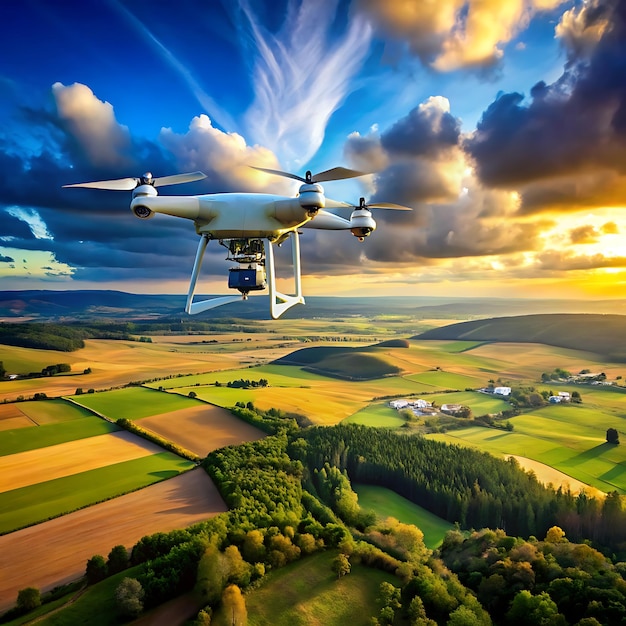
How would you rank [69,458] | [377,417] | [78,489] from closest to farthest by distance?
[78,489], [69,458], [377,417]

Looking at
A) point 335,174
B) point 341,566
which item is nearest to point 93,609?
point 341,566

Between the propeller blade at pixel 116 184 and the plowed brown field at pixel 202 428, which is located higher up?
the propeller blade at pixel 116 184

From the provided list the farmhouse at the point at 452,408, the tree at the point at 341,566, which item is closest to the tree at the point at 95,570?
the tree at the point at 341,566

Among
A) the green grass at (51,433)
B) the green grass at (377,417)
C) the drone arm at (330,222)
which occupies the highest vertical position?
the drone arm at (330,222)

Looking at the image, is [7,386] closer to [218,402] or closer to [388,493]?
[218,402]

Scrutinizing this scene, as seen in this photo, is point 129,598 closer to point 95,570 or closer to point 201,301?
point 95,570

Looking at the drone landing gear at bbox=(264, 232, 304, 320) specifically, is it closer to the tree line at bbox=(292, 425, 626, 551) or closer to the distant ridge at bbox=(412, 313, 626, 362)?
the tree line at bbox=(292, 425, 626, 551)

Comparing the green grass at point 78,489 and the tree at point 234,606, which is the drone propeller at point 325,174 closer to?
the tree at point 234,606

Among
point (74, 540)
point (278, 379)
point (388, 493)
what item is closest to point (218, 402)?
point (278, 379)

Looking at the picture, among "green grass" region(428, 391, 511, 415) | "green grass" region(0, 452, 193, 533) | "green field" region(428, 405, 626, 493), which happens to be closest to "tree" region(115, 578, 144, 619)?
"green grass" region(0, 452, 193, 533)
